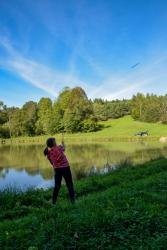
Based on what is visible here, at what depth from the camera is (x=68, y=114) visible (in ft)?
249

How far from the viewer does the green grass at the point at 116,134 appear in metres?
67.3

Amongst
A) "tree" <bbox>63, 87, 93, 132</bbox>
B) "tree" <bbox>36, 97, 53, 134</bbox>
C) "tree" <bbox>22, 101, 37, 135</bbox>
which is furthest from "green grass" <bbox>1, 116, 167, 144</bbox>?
"tree" <bbox>22, 101, 37, 135</bbox>

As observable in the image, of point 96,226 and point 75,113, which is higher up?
point 75,113

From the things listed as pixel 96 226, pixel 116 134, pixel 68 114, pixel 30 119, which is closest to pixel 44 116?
pixel 30 119

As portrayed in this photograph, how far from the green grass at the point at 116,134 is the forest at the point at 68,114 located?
10.3 feet

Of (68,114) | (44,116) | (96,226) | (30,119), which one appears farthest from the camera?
(30,119)

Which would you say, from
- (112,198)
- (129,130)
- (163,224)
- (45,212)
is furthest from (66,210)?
(129,130)

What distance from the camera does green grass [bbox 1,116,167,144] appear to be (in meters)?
67.3

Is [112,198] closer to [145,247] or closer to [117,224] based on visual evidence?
[117,224]

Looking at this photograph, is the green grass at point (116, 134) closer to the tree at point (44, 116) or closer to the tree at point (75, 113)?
the tree at point (75, 113)

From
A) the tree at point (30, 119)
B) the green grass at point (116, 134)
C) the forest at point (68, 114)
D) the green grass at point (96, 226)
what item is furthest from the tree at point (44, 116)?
the green grass at point (96, 226)

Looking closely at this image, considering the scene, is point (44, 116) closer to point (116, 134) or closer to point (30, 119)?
point (30, 119)

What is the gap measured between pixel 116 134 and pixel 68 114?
40.0 feet

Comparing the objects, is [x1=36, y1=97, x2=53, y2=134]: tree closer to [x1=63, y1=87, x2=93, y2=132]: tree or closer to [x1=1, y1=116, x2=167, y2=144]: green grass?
[x1=1, y1=116, x2=167, y2=144]: green grass
